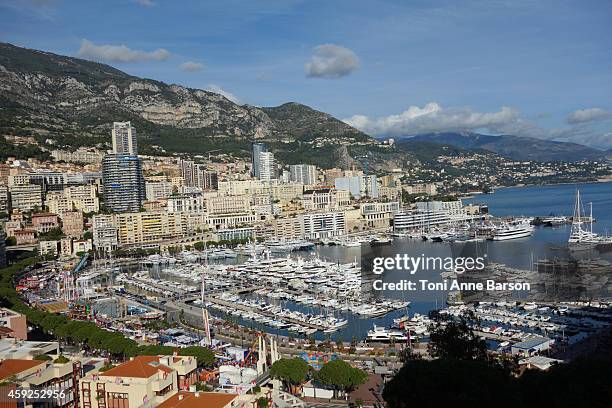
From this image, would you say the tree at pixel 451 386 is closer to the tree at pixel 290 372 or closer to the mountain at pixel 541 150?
the tree at pixel 290 372

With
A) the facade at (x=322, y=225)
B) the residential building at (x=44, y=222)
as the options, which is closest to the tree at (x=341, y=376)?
the facade at (x=322, y=225)

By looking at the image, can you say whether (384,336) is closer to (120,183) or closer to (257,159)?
(120,183)

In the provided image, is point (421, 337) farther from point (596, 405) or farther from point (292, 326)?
point (596, 405)

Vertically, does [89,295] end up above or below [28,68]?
below

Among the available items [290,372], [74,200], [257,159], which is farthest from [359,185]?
[290,372]

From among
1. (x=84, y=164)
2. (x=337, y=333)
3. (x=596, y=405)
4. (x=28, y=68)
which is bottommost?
(x=337, y=333)

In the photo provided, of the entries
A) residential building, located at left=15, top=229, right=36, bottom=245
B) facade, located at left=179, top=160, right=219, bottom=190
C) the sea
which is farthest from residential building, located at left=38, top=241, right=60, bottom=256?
facade, located at left=179, top=160, right=219, bottom=190

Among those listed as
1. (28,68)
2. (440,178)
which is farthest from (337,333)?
(440,178)
